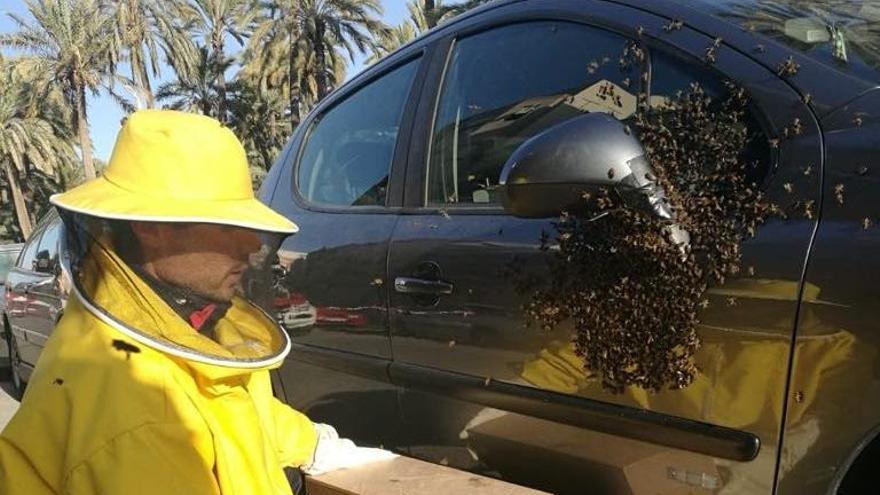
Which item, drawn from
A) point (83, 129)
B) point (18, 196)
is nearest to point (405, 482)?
point (83, 129)

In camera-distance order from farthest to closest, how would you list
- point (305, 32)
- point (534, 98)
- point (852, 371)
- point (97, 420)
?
point (305, 32) < point (534, 98) < point (852, 371) < point (97, 420)

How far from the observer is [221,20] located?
3130 cm

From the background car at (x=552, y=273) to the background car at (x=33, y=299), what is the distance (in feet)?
11.9

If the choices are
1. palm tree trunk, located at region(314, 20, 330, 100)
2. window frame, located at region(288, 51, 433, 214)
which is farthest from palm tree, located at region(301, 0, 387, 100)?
window frame, located at region(288, 51, 433, 214)

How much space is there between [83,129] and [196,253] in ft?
118

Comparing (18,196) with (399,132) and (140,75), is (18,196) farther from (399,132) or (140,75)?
(399,132)

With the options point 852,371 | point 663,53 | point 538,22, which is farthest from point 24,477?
point 538,22

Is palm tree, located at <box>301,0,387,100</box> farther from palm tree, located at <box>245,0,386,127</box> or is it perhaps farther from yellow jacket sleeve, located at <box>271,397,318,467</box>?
yellow jacket sleeve, located at <box>271,397,318,467</box>

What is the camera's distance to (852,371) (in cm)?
145

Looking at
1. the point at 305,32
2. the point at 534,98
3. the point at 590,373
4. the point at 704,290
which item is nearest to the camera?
the point at 704,290

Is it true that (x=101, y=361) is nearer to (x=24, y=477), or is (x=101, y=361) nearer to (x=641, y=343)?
(x=24, y=477)

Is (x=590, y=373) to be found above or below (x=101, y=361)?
below

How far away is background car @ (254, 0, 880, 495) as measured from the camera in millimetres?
1536

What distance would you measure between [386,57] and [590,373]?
169 centimetres
